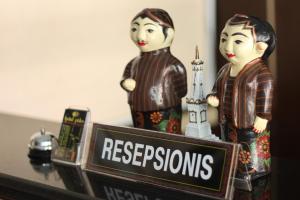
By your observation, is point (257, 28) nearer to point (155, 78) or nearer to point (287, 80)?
point (155, 78)

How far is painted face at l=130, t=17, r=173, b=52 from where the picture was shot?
99 cm

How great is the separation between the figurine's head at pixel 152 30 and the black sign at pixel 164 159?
0.20 meters

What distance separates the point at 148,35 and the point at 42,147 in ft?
1.13

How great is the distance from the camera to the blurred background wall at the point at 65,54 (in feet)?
5.66

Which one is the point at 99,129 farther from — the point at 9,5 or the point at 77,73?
the point at 77,73

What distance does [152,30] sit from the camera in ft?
3.26

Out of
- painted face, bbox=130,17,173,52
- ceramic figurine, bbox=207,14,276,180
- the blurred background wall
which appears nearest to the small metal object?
painted face, bbox=130,17,173,52

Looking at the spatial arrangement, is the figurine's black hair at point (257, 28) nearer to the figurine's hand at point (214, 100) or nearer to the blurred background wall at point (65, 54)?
the figurine's hand at point (214, 100)

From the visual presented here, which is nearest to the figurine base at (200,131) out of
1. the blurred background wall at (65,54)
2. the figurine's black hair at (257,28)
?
the figurine's black hair at (257,28)

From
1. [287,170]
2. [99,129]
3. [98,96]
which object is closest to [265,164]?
[287,170]

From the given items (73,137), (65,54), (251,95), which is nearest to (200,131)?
(251,95)

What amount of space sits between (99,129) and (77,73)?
42.1 inches

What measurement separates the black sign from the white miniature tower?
14 centimetres

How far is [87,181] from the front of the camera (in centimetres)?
91
